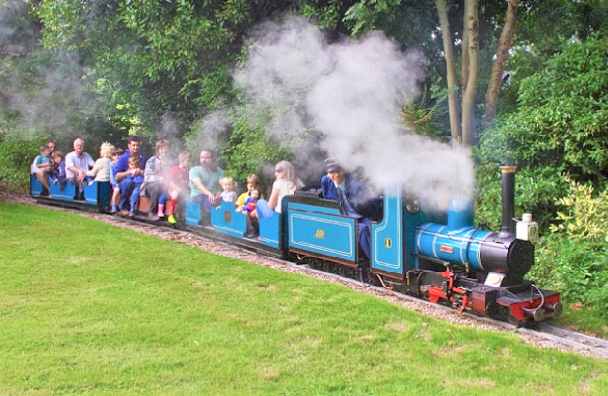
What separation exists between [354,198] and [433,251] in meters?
1.32

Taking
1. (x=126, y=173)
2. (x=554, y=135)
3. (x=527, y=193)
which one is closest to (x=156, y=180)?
(x=126, y=173)

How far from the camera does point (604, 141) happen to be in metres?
7.61

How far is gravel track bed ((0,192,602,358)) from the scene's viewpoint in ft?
17.2

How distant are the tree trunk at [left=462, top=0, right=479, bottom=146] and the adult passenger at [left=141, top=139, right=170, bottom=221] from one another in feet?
16.8

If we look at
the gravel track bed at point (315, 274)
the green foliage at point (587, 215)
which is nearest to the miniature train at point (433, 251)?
the gravel track bed at point (315, 274)

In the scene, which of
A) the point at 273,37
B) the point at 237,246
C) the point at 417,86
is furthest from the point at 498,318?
the point at 273,37

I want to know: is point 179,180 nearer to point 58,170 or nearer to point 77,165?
point 77,165

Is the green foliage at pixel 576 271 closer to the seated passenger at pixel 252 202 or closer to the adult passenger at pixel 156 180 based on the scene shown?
the seated passenger at pixel 252 202

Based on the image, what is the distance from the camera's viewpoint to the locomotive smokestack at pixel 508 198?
5.26m

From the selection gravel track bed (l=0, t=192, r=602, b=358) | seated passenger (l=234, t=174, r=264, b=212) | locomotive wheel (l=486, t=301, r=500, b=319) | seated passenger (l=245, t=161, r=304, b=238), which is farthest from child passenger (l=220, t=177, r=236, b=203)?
locomotive wheel (l=486, t=301, r=500, b=319)

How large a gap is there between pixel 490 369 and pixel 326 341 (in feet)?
4.00

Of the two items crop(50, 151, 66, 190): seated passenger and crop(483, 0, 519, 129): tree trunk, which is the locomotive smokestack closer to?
crop(483, 0, 519, 129): tree trunk

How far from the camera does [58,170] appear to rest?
14.0 metres

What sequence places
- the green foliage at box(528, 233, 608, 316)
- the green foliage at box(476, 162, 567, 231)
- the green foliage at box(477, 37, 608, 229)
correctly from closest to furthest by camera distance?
the green foliage at box(528, 233, 608, 316) → the green foliage at box(477, 37, 608, 229) → the green foliage at box(476, 162, 567, 231)
